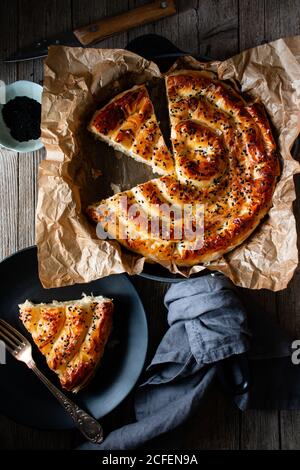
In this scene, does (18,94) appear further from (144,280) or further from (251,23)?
(251,23)

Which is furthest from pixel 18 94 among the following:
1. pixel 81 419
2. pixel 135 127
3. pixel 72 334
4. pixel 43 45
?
pixel 81 419

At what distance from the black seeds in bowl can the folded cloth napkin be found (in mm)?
1238

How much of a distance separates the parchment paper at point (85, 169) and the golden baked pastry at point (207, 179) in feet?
0.24

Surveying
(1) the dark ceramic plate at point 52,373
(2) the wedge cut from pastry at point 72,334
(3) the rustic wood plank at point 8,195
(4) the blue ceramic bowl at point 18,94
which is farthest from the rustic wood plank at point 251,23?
(2) the wedge cut from pastry at point 72,334

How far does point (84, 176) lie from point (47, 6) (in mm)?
1164

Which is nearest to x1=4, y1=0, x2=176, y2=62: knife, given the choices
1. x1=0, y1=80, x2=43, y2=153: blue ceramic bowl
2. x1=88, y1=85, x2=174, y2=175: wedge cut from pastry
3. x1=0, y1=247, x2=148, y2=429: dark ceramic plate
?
x1=0, y1=80, x2=43, y2=153: blue ceramic bowl

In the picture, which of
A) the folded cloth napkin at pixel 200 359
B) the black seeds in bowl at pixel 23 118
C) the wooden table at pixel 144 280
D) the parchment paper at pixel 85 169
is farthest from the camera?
the wooden table at pixel 144 280

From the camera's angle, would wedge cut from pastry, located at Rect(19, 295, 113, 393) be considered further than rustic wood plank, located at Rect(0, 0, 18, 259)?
No

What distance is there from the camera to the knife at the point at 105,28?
3.40 metres

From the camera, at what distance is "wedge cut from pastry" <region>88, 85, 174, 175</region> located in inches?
124

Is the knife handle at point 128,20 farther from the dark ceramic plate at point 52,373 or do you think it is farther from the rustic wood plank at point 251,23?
the dark ceramic plate at point 52,373

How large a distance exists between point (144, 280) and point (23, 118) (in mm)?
1201

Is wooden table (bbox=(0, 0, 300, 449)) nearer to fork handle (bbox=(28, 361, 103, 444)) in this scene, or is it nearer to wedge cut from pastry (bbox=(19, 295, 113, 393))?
fork handle (bbox=(28, 361, 103, 444))

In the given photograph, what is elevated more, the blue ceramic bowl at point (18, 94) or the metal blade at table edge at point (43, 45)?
the metal blade at table edge at point (43, 45)
